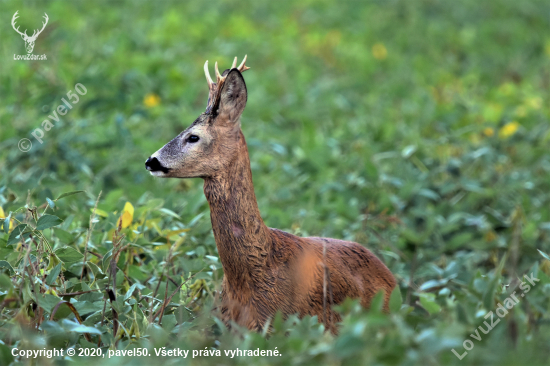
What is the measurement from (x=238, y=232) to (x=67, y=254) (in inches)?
30.5

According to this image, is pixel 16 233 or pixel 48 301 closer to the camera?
pixel 48 301

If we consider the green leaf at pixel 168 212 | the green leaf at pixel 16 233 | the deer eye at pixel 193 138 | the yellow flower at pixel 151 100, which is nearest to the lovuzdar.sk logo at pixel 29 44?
the yellow flower at pixel 151 100

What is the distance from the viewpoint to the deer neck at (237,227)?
122 inches

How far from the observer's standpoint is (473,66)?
1044cm

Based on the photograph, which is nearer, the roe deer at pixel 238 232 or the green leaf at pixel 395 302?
the green leaf at pixel 395 302

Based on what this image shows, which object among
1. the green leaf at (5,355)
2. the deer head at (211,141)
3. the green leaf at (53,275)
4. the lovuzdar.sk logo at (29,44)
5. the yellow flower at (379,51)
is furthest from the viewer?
the yellow flower at (379,51)

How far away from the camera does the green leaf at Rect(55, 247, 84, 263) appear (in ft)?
10.6

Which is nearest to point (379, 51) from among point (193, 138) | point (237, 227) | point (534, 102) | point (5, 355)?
point (534, 102)

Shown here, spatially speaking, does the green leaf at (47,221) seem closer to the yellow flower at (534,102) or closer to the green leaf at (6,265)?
the green leaf at (6,265)

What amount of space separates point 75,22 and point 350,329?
25.4ft

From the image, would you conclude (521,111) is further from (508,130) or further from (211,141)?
(211,141)

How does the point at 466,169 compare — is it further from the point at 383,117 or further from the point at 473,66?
the point at 473,66

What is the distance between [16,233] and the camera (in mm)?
3102

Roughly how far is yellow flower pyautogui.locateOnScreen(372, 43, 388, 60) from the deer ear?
745 cm
